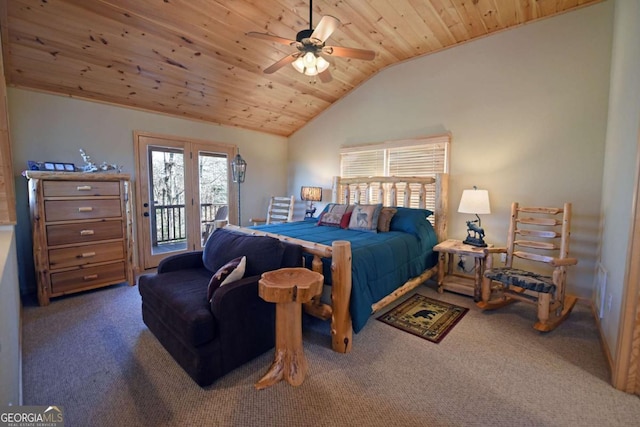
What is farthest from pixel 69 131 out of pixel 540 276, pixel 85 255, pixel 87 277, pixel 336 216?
pixel 540 276

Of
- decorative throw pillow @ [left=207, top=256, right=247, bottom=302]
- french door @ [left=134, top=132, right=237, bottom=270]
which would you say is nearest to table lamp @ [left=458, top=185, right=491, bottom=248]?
decorative throw pillow @ [left=207, top=256, right=247, bottom=302]

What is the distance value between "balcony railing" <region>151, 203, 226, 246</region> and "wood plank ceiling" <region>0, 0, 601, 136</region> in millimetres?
1541

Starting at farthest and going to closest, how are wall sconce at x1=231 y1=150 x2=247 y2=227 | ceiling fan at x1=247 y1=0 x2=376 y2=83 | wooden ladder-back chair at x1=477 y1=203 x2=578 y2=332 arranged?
wall sconce at x1=231 y1=150 x2=247 y2=227 → wooden ladder-back chair at x1=477 y1=203 x2=578 y2=332 → ceiling fan at x1=247 y1=0 x2=376 y2=83

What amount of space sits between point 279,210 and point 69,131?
10.8 feet

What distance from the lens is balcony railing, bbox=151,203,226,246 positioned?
4.38 m

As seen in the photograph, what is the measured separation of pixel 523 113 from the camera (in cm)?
324

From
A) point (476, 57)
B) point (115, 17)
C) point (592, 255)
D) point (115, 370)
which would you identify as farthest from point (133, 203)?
point (592, 255)

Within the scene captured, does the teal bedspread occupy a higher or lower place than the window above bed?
lower

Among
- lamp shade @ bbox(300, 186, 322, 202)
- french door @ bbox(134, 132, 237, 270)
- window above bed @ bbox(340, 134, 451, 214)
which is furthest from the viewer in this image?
lamp shade @ bbox(300, 186, 322, 202)

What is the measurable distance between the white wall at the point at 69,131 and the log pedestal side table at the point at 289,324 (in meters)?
3.44

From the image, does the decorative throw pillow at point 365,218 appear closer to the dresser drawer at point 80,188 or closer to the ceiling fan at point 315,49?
the ceiling fan at point 315,49

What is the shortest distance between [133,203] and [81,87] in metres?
1.57

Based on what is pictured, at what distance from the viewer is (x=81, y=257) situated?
3205mm

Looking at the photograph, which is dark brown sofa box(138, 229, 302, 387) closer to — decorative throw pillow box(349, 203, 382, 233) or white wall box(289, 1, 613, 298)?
decorative throw pillow box(349, 203, 382, 233)
